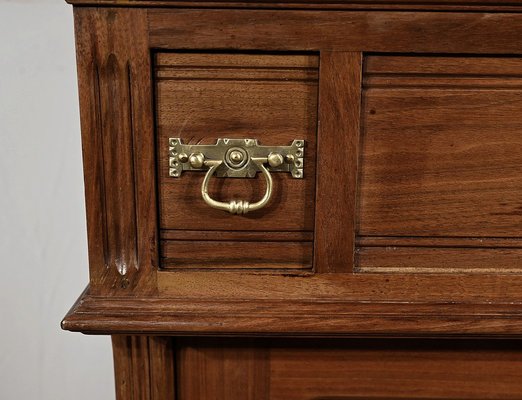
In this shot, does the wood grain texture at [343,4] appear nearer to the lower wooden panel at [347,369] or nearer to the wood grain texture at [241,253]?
the wood grain texture at [241,253]

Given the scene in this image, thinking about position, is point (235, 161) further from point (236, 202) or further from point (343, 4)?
point (343, 4)

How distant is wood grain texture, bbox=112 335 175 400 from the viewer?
0.48 m

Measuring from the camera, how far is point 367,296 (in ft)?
1.40

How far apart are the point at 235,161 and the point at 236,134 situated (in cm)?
2

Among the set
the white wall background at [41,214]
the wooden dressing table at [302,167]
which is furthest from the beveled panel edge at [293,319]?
the white wall background at [41,214]

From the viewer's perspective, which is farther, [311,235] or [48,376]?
[48,376]

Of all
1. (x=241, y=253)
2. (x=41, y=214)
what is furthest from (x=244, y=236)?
(x=41, y=214)

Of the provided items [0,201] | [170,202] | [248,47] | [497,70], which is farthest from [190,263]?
[0,201]

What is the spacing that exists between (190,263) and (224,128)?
11 cm

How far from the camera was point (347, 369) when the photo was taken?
493 mm

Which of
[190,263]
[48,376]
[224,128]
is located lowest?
[48,376]

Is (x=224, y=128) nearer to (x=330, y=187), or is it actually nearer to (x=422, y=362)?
(x=330, y=187)

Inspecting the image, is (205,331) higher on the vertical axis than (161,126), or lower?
lower

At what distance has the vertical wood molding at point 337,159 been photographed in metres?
0.40
